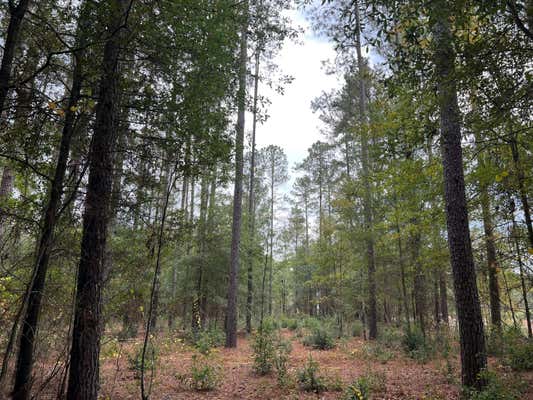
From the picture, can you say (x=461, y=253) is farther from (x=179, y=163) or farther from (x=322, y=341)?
(x=322, y=341)

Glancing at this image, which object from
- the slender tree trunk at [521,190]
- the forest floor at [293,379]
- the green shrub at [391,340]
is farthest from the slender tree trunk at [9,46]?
the green shrub at [391,340]

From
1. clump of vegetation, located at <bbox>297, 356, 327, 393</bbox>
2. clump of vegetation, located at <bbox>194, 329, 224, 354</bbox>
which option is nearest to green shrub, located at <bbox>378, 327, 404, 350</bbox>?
clump of vegetation, located at <bbox>297, 356, 327, 393</bbox>

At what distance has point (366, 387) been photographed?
4820mm

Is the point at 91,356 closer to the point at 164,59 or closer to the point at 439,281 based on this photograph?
the point at 164,59

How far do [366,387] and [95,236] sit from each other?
4493 mm

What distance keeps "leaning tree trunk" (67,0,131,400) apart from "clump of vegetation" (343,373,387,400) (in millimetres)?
3441

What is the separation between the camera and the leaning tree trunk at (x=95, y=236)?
11.5 ft

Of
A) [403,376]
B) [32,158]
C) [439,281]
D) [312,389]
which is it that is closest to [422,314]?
[439,281]

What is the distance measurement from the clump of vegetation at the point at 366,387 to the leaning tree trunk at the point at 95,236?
3.44 meters

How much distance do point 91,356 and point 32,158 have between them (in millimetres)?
2647

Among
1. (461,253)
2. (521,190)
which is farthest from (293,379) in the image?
(521,190)

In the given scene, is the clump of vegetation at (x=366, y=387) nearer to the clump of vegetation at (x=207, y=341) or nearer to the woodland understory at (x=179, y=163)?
the woodland understory at (x=179, y=163)

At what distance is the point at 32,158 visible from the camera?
4.13 meters

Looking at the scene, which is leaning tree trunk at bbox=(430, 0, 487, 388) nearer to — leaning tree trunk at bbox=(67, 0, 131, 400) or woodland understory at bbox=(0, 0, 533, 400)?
woodland understory at bbox=(0, 0, 533, 400)
